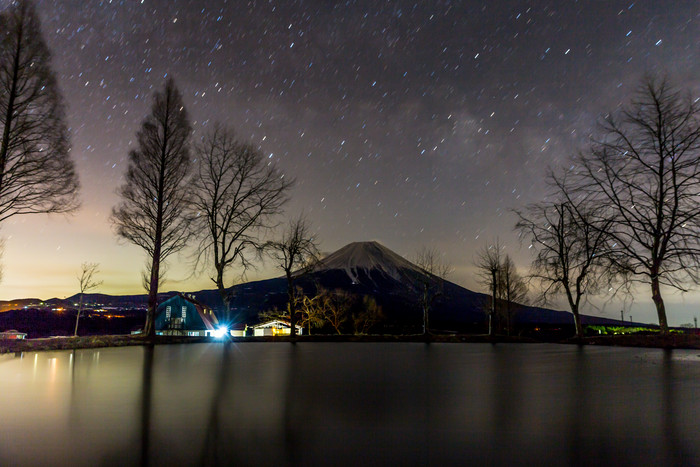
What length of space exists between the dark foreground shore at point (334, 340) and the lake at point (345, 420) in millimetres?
7950

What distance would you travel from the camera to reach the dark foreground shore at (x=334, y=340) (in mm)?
14633

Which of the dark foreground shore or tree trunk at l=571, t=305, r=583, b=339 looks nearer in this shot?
the dark foreground shore

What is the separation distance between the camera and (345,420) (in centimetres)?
435

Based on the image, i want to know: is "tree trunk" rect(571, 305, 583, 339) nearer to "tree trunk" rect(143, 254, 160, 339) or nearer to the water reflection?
"tree trunk" rect(143, 254, 160, 339)

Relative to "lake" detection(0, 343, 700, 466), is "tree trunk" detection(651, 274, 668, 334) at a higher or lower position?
higher

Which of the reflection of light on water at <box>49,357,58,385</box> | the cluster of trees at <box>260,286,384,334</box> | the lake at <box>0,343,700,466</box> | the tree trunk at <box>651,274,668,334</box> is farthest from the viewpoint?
the cluster of trees at <box>260,286,384,334</box>

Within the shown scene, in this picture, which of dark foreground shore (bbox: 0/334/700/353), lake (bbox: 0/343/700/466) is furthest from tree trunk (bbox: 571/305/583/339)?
lake (bbox: 0/343/700/466)

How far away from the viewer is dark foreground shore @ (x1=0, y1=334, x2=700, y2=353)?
14.6m

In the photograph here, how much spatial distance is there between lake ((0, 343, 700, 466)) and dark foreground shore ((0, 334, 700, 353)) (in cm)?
795

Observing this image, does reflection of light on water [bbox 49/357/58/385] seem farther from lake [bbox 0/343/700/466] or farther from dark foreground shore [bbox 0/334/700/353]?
dark foreground shore [bbox 0/334/700/353]

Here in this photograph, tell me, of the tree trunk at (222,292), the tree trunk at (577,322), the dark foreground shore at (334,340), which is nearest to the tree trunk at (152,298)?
the dark foreground shore at (334,340)

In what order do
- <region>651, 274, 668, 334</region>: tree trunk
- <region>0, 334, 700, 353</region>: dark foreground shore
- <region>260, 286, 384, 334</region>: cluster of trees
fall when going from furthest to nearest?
<region>260, 286, 384, 334</region>: cluster of trees, <region>651, 274, 668, 334</region>: tree trunk, <region>0, 334, 700, 353</region>: dark foreground shore

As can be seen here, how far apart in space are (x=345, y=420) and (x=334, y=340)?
22.7m

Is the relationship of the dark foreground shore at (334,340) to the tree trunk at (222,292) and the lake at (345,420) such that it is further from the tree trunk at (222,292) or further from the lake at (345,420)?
the lake at (345,420)
